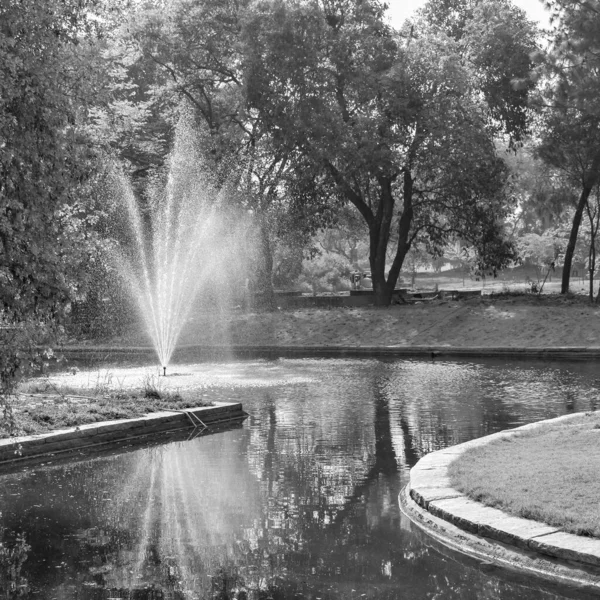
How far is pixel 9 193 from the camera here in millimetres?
7660

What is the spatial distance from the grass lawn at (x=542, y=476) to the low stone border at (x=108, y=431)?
4940 millimetres

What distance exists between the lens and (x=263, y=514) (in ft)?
29.5

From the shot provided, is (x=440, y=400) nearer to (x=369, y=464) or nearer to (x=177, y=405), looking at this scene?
(x=177, y=405)

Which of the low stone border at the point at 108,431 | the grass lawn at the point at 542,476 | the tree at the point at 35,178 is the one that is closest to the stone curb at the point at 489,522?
the grass lawn at the point at 542,476

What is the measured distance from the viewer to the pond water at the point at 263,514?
7.04 m

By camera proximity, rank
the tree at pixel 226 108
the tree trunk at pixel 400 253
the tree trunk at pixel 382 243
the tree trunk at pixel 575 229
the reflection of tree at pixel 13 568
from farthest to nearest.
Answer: the tree at pixel 226 108, the tree trunk at pixel 382 243, the tree trunk at pixel 400 253, the tree trunk at pixel 575 229, the reflection of tree at pixel 13 568

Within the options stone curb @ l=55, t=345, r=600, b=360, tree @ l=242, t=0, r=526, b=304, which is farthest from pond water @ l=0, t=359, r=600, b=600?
tree @ l=242, t=0, r=526, b=304

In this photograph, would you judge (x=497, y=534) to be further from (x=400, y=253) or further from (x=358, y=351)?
(x=400, y=253)

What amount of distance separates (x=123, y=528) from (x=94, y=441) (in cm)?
440

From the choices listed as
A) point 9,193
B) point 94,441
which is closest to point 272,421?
point 94,441

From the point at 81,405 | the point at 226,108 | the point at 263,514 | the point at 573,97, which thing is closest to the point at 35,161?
the point at 263,514

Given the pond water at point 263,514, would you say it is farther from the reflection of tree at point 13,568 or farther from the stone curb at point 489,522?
the stone curb at point 489,522

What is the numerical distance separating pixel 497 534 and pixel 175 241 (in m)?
30.6

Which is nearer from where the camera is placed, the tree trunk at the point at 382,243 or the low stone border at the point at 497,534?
the low stone border at the point at 497,534
